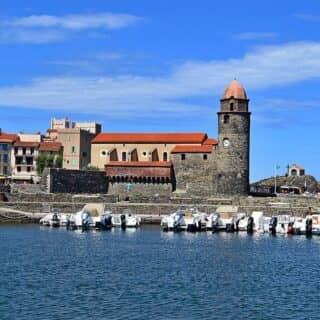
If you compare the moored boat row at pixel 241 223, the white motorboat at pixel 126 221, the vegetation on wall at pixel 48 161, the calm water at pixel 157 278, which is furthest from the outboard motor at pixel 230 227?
the vegetation on wall at pixel 48 161

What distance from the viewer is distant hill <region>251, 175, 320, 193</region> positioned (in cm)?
9025

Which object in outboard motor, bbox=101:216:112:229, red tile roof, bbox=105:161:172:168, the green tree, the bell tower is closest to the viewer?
outboard motor, bbox=101:216:112:229

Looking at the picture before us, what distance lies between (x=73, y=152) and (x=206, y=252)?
150 feet

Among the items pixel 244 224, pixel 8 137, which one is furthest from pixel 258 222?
pixel 8 137

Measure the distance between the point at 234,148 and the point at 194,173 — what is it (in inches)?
211

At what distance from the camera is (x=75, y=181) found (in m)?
72.5

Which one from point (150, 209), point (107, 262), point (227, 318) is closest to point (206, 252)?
point (107, 262)

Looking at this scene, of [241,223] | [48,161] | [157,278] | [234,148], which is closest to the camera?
[157,278]

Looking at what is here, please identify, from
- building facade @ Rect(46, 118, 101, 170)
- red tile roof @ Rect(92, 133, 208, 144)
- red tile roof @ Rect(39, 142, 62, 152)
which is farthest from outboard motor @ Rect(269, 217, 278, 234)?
red tile roof @ Rect(39, 142, 62, 152)

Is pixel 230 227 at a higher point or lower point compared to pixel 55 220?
lower

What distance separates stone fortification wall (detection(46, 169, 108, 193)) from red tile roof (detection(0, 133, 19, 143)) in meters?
19.0

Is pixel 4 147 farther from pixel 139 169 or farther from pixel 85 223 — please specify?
pixel 85 223

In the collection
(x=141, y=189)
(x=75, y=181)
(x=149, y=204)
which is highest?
(x=75, y=181)

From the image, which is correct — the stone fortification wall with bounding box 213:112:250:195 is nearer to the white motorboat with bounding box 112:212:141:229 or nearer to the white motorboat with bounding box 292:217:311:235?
the white motorboat with bounding box 112:212:141:229
